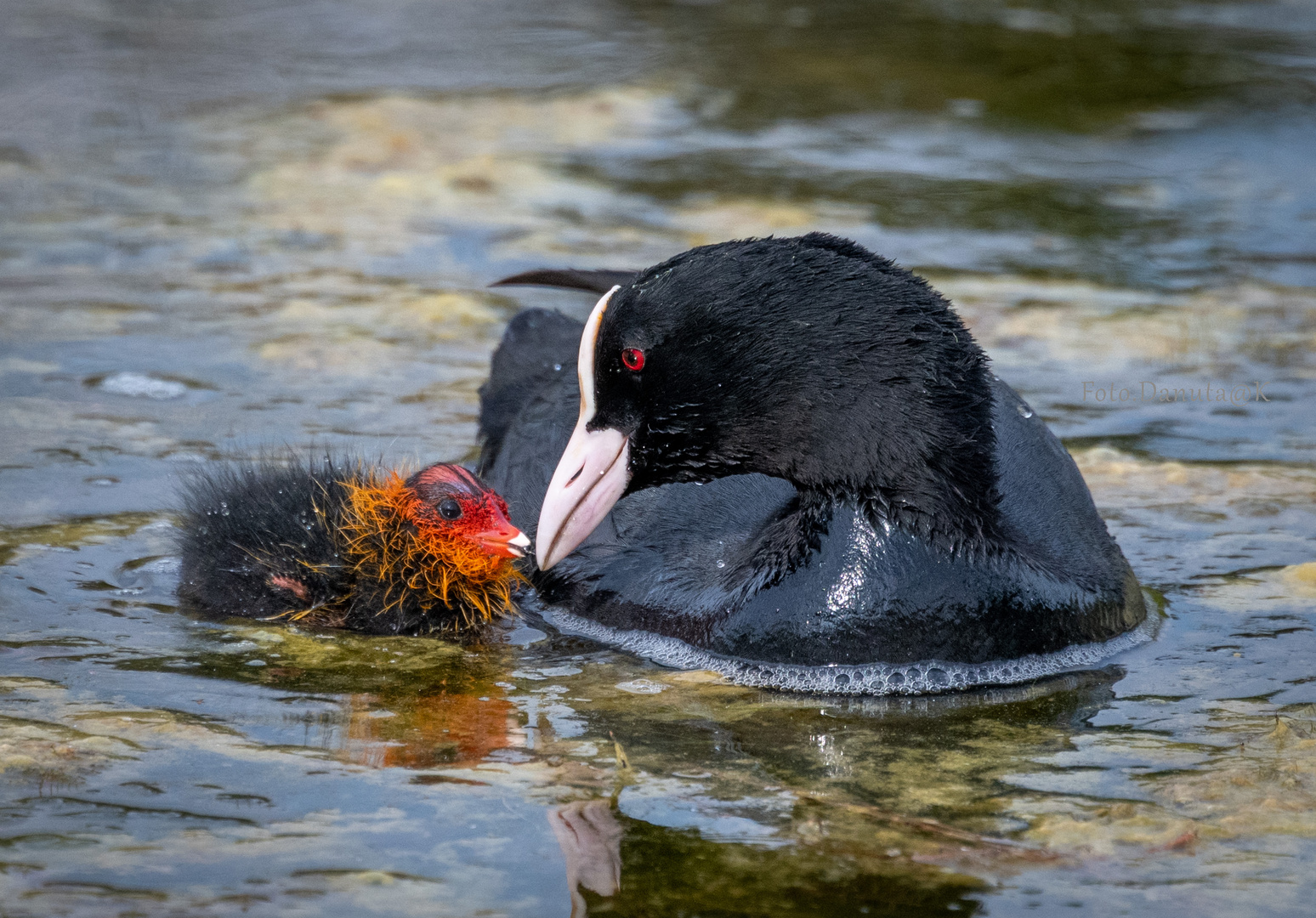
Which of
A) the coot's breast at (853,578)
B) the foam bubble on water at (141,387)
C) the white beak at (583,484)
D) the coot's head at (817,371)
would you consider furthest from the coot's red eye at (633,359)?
the foam bubble on water at (141,387)

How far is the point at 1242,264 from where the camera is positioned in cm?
668

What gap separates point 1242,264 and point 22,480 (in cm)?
469

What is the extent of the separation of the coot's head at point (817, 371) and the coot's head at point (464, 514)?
0.60 meters

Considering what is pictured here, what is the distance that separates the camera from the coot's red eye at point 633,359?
3520 millimetres

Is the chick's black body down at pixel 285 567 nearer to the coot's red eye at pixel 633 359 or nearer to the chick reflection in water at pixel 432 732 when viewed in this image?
the chick reflection in water at pixel 432 732

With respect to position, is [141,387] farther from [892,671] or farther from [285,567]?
[892,671]

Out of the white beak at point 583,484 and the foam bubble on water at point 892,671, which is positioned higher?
the white beak at point 583,484

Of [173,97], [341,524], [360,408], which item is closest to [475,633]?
[341,524]

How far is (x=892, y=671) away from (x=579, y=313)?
3.16 metres

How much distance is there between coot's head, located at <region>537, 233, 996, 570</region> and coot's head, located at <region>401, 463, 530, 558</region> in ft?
1.98

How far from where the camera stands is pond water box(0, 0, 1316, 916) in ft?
9.04

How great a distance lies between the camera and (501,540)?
4023 mm

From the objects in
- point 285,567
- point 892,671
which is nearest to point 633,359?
point 892,671

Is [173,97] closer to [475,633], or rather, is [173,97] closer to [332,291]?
[332,291]
